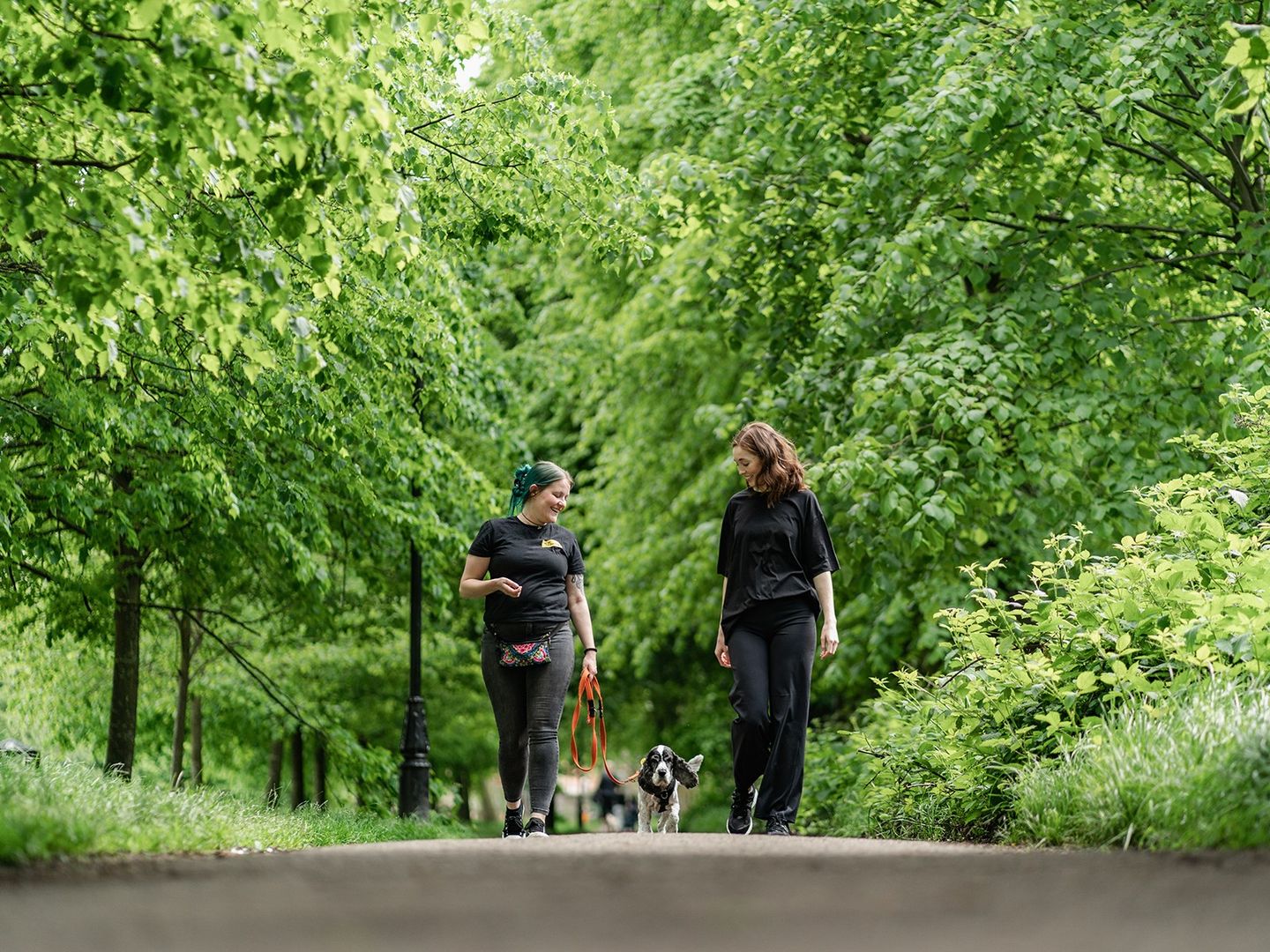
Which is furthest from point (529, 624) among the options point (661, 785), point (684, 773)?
point (684, 773)

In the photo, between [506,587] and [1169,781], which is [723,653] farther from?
[1169,781]

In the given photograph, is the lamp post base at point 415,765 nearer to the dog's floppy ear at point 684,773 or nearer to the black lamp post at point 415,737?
the black lamp post at point 415,737

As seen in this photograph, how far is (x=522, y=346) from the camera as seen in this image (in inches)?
759

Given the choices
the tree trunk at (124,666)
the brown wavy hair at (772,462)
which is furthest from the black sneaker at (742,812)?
the tree trunk at (124,666)

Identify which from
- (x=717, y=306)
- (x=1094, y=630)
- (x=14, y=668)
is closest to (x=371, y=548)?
(x=717, y=306)

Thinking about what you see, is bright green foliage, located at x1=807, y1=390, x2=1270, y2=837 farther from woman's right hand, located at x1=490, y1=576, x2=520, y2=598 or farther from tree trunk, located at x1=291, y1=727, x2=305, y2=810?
tree trunk, located at x1=291, y1=727, x2=305, y2=810

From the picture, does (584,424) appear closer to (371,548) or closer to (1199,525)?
(371,548)

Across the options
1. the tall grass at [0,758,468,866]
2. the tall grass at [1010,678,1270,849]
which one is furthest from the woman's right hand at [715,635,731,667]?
the tall grass at [0,758,468,866]

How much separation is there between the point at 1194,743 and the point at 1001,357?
5.78 meters

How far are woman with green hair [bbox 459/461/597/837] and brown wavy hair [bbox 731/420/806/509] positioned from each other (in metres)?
1.03

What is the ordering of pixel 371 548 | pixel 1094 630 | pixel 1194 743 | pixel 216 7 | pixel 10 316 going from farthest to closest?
pixel 371 548, pixel 10 316, pixel 1094 630, pixel 1194 743, pixel 216 7

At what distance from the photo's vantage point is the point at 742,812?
768 centimetres

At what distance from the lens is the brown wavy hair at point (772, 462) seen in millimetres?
7531

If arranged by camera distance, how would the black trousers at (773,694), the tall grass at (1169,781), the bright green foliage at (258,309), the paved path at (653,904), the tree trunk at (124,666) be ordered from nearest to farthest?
the paved path at (653,904), the tall grass at (1169,781), the bright green foliage at (258,309), the black trousers at (773,694), the tree trunk at (124,666)
